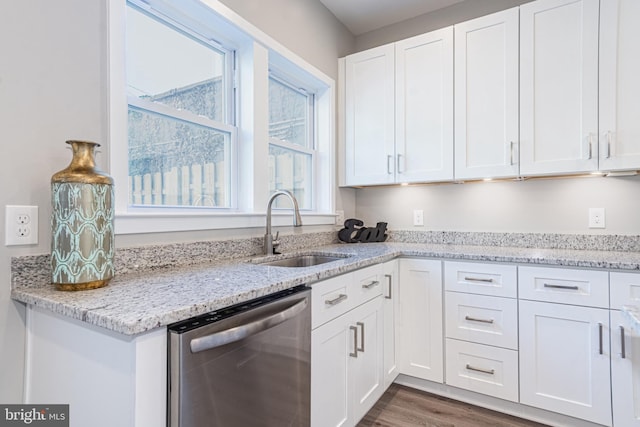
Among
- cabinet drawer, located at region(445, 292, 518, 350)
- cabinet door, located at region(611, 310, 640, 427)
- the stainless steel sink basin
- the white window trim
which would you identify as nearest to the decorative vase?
the white window trim

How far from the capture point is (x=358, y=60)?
8.66ft

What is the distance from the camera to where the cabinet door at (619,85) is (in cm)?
178

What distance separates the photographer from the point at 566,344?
169 centimetres

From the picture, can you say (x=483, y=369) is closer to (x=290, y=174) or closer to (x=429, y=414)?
(x=429, y=414)

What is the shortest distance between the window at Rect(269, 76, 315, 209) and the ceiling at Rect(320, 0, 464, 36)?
0.69m

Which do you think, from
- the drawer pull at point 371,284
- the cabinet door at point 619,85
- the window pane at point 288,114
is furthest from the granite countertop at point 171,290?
the window pane at point 288,114

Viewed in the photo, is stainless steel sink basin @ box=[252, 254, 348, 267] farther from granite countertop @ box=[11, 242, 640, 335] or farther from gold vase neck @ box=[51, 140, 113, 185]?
gold vase neck @ box=[51, 140, 113, 185]

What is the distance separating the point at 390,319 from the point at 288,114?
5.21 feet

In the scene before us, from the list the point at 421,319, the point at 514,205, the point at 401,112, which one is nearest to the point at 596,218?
the point at 514,205

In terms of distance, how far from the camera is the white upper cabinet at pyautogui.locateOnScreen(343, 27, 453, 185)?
2309mm

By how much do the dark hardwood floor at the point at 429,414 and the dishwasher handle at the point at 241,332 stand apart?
1087mm

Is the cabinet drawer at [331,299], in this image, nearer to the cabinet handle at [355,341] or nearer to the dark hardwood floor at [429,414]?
the cabinet handle at [355,341]

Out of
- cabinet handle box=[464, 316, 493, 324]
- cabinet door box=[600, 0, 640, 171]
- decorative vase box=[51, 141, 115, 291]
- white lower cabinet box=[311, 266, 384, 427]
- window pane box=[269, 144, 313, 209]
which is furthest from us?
window pane box=[269, 144, 313, 209]

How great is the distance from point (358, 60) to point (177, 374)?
8.32ft
